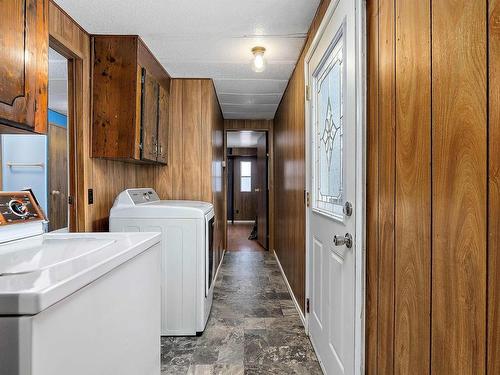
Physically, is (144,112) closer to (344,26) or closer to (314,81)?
(314,81)

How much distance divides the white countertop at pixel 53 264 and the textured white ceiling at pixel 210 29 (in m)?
1.40

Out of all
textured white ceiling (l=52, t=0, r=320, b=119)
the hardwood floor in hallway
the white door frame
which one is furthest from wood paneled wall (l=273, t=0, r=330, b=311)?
the hardwood floor in hallway

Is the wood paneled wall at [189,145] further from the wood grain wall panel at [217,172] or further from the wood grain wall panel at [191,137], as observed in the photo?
the wood grain wall panel at [217,172]

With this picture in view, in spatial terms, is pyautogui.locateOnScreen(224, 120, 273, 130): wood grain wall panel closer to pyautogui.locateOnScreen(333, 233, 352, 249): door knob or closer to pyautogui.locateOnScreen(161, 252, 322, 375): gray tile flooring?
pyautogui.locateOnScreen(161, 252, 322, 375): gray tile flooring

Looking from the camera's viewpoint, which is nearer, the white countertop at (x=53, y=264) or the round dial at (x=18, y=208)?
the white countertop at (x=53, y=264)

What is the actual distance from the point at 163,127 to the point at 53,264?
217cm

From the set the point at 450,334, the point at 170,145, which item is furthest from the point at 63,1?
the point at 450,334

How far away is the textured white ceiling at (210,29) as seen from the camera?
182 centimetres

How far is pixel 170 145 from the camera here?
310cm

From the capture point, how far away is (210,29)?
211 cm

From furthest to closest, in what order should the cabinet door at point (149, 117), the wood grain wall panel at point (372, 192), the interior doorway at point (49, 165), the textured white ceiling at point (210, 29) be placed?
the cabinet door at point (149, 117), the textured white ceiling at point (210, 29), the interior doorway at point (49, 165), the wood grain wall panel at point (372, 192)

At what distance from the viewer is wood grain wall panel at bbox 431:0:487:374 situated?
62 centimetres

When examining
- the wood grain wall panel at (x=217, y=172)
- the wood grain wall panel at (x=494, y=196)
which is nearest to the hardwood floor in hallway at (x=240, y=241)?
the wood grain wall panel at (x=217, y=172)

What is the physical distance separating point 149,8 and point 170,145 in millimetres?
1436
